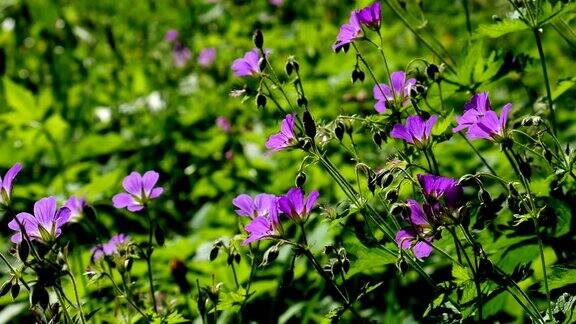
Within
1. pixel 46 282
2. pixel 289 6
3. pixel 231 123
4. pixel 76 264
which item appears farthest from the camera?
pixel 289 6

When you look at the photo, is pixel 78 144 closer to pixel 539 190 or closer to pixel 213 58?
pixel 213 58

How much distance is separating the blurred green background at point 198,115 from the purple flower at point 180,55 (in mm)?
64

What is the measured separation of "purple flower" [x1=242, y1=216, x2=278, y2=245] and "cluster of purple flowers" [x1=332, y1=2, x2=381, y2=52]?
465 mm

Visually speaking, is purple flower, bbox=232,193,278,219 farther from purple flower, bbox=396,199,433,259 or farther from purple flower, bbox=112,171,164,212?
purple flower, bbox=396,199,433,259

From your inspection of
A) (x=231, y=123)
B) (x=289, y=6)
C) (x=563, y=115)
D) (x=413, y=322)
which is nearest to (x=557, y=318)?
(x=413, y=322)

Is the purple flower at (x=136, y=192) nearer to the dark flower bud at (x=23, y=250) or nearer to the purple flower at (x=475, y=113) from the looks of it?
→ the dark flower bud at (x=23, y=250)

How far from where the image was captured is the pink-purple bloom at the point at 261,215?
1.55 m

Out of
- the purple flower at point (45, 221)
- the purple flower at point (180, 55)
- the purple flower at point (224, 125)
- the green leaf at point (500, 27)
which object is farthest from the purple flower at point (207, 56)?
the purple flower at point (45, 221)

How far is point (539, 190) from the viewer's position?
6.36 feet

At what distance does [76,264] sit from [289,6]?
3133 millimetres

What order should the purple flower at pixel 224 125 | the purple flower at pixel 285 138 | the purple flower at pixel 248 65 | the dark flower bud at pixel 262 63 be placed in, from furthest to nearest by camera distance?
the purple flower at pixel 224 125
the purple flower at pixel 248 65
the dark flower bud at pixel 262 63
the purple flower at pixel 285 138

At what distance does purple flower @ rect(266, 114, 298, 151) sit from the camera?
5.40ft

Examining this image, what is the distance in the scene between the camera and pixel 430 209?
1.45m

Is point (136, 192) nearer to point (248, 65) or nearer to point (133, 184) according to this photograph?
point (133, 184)
